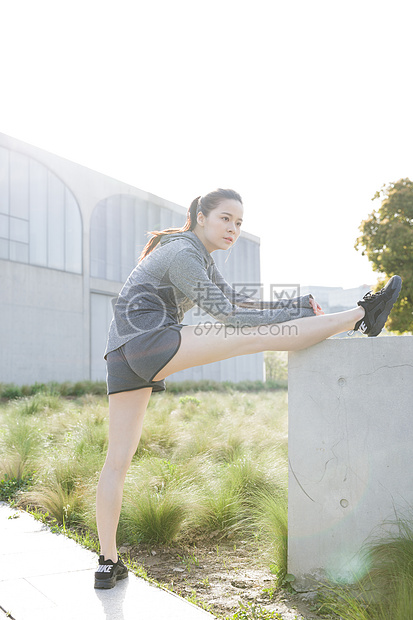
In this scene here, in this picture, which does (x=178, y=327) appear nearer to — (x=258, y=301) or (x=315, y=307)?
(x=258, y=301)

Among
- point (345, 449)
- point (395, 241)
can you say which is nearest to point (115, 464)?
point (345, 449)

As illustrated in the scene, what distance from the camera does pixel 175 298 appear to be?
8.02 ft

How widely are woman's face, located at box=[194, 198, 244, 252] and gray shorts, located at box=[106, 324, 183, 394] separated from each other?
474 mm

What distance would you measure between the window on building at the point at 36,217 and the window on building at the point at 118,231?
990 mm

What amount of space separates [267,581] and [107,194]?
19.6 meters

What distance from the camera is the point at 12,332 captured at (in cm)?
1714

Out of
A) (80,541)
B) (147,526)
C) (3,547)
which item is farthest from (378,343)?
(3,547)

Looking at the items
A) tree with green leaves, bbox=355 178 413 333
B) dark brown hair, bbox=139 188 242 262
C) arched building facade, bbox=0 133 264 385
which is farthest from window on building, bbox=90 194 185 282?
dark brown hair, bbox=139 188 242 262

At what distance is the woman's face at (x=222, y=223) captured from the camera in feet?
8.13

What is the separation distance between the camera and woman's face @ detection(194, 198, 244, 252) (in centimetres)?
248

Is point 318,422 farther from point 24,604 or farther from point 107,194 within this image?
point 107,194

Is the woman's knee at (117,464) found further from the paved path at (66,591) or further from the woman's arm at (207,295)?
the woman's arm at (207,295)

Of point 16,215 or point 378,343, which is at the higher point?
point 16,215

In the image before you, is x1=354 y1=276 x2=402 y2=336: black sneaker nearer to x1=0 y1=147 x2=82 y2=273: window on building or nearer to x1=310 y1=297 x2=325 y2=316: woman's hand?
x1=310 y1=297 x2=325 y2=316: woman's hand
